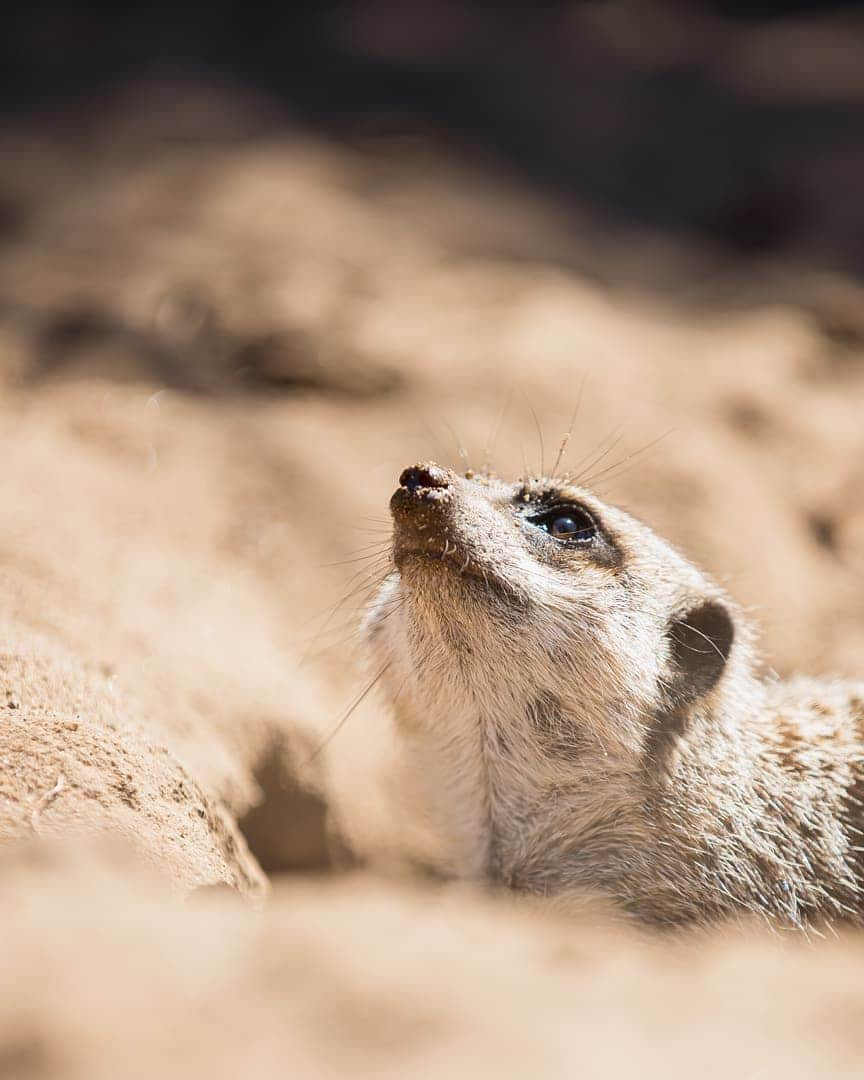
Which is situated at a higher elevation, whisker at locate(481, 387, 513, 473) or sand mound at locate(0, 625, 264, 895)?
sand mound at locate(0, 625, 264, 895)

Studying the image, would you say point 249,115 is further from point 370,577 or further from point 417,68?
point 370,577

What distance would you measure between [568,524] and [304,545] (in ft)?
4.85

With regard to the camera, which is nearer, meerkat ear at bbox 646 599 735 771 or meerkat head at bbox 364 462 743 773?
meerkat head at bbox 364 462 743 773

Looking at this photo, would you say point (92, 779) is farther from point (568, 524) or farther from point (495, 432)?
point (495, 432)

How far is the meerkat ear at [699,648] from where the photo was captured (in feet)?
9.53

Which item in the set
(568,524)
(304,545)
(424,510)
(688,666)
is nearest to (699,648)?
(688,666)

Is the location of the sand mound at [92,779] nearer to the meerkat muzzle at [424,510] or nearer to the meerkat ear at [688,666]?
the meerkat muzzle at [424,510]

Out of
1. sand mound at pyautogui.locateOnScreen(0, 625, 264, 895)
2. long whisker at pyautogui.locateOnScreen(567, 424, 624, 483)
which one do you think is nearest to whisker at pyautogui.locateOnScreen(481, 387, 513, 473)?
long whisker at pyautogui.locateOnScreen(567, 424, 624, 483)

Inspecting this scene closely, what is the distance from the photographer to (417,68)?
346 inches

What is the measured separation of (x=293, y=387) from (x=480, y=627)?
7.89 feet

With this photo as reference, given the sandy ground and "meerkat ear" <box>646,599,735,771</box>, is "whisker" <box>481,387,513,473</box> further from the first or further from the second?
"meerkat ear" <box>646,599,735,771</box>

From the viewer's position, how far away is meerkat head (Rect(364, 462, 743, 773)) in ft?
8.75

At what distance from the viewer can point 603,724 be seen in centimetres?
279

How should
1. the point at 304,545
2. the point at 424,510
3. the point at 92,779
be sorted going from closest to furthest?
the point at 92,779
the point at 424,510
the point at 304,545
